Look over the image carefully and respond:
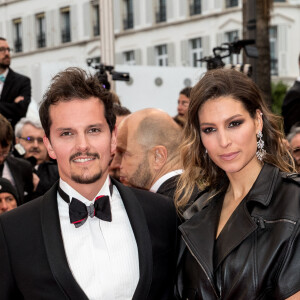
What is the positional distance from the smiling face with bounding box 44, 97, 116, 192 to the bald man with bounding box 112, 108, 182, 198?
1201 millimetres

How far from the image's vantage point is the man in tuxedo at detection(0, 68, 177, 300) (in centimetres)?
248

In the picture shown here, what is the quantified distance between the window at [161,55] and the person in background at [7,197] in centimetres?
1650

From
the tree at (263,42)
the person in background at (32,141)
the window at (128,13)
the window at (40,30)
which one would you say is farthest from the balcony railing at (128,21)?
the person in background at (32,141)

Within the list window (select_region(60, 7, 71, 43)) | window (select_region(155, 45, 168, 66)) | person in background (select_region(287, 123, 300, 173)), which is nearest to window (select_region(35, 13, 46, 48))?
window (select_region(60, 7, 71, 43))

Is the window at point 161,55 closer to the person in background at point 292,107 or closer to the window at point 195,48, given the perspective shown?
the window at point 195,48

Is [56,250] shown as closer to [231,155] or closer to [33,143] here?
[231,155]

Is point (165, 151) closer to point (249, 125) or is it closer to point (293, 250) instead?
point (249, 125)

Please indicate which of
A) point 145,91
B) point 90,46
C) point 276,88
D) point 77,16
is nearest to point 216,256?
point 145,91

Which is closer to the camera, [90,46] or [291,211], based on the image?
[291,211]

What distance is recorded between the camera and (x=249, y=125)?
2.75 metres

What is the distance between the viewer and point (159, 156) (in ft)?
12.7

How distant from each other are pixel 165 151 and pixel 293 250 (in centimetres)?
155

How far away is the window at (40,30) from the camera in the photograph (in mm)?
14067

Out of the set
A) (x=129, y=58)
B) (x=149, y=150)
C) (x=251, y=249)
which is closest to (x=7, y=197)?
(x=149, y=150)
